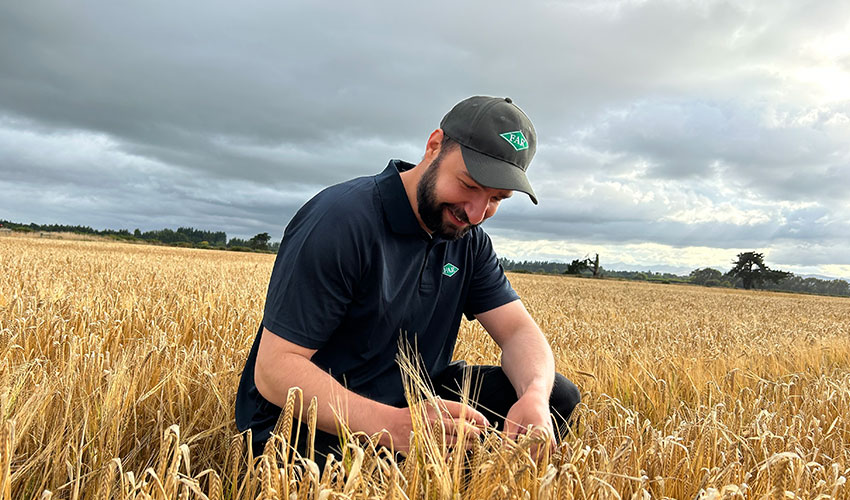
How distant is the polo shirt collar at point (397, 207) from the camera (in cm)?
235

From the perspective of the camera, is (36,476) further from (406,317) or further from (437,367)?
(437,367)

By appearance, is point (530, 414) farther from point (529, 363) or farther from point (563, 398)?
point (563, 398)

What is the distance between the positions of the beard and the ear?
5 centimetres

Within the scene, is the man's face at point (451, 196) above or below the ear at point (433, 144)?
below

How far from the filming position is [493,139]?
2.27 m

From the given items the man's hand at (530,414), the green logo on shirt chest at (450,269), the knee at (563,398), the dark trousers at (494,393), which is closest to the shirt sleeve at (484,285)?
the green logo on shirt chest at (450,269)

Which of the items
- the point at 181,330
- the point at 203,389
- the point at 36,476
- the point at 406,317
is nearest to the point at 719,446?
the point at 406,317

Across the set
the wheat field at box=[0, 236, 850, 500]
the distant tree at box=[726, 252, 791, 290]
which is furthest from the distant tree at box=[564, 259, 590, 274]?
the wheat field at box=[0, 236, 850, 500]

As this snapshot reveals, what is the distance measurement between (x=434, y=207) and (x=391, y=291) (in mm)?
419

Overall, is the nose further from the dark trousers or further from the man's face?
the dark trousers

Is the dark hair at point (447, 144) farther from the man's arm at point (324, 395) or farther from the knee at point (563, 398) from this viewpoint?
the knee at point (563, 398)

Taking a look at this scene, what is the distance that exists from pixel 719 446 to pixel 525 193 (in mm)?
1589

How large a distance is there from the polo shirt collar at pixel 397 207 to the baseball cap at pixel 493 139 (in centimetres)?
33

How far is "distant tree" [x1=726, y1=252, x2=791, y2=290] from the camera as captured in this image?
78.9m
